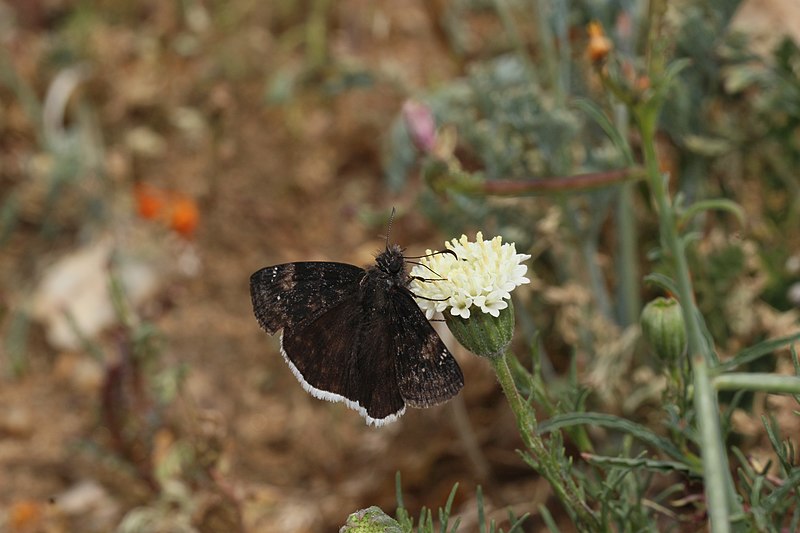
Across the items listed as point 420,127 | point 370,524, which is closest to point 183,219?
point 420,127

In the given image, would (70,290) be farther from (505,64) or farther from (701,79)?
(701,79)

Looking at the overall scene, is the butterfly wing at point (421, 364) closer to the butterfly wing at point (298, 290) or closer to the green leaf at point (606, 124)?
the butterfly wing at point (298, 290)

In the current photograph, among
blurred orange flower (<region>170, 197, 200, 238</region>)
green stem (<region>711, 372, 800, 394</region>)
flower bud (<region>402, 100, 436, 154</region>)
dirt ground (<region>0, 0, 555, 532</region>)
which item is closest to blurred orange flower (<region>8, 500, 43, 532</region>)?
dirt ground (<region>0, 0, 555, 532</region>)

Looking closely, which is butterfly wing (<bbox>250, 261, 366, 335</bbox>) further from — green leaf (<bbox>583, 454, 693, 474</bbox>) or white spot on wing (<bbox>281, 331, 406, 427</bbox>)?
green leaf (<bbox>583, 454, 693, 474</bbox>)

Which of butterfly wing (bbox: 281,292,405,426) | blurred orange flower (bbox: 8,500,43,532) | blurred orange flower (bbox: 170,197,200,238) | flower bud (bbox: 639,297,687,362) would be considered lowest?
flower bud (bbox: 639,297,687,362)

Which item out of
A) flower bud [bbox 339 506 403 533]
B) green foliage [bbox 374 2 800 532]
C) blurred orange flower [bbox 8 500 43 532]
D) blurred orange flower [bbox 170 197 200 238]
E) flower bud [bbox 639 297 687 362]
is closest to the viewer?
flower bud [bbox 339 506 403 533]

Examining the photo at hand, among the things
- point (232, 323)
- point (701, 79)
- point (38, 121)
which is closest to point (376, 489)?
point (232, 323)

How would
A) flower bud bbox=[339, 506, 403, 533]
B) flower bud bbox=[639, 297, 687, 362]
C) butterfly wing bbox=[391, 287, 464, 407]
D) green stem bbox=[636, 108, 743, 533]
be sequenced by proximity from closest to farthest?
green stem bbox=[636, 108, 743, 533]
flower bud bbox=[339, 506, 403, 533]
butterfly wing bbox=[391, 287, 464, 407]
flower bud bbox=[639, 297, 687, 362]

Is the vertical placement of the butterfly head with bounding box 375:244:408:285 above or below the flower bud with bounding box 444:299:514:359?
above
